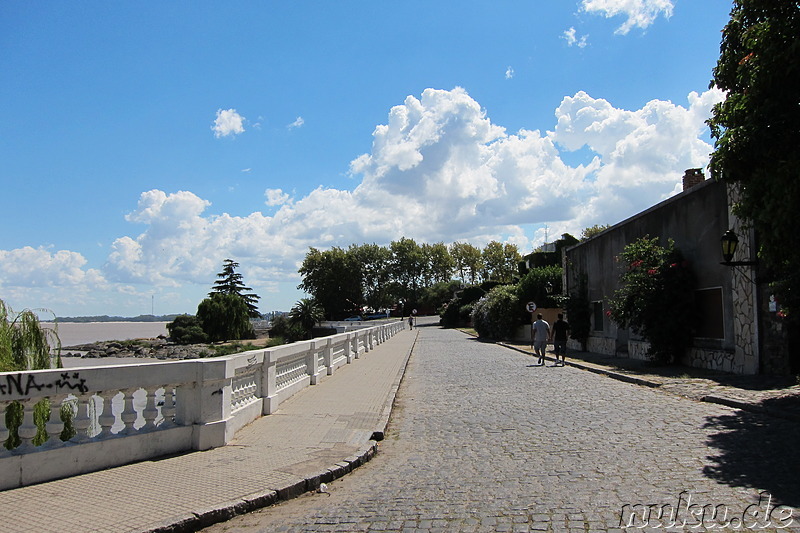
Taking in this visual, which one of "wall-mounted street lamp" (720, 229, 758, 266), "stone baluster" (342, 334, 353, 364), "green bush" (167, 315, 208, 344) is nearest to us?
"wall-mounted street lamp" (720, 229, 758, 266)

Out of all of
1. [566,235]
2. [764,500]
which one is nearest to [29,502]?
[764,500]

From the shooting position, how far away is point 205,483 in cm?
599

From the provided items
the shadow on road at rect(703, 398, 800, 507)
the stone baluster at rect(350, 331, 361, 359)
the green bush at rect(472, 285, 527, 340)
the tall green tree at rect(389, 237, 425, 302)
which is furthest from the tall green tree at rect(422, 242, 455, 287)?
the shadow on road at rect(703, 398, 800, 507)

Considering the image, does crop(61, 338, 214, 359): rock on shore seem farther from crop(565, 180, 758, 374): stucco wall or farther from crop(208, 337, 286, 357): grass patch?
crop(565, 180, 758, 374): stucco wall

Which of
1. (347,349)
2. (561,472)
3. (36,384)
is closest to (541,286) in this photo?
(347,349)

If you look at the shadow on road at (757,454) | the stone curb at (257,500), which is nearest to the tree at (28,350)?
the stone curb at (257,500)

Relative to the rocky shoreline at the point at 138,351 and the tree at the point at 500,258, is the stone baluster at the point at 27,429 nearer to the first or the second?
the rocky shoreline at the point at 138,351

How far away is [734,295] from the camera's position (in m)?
14.9

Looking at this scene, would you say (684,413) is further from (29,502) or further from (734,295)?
(29,502)

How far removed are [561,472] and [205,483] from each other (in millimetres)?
3526

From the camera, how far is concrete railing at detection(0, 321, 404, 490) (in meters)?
5.86

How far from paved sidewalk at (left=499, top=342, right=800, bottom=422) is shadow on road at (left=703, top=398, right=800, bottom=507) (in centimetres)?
43

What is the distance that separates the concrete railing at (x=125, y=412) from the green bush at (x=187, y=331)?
84.7 m

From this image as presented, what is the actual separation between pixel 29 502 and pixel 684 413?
9.07 meters
